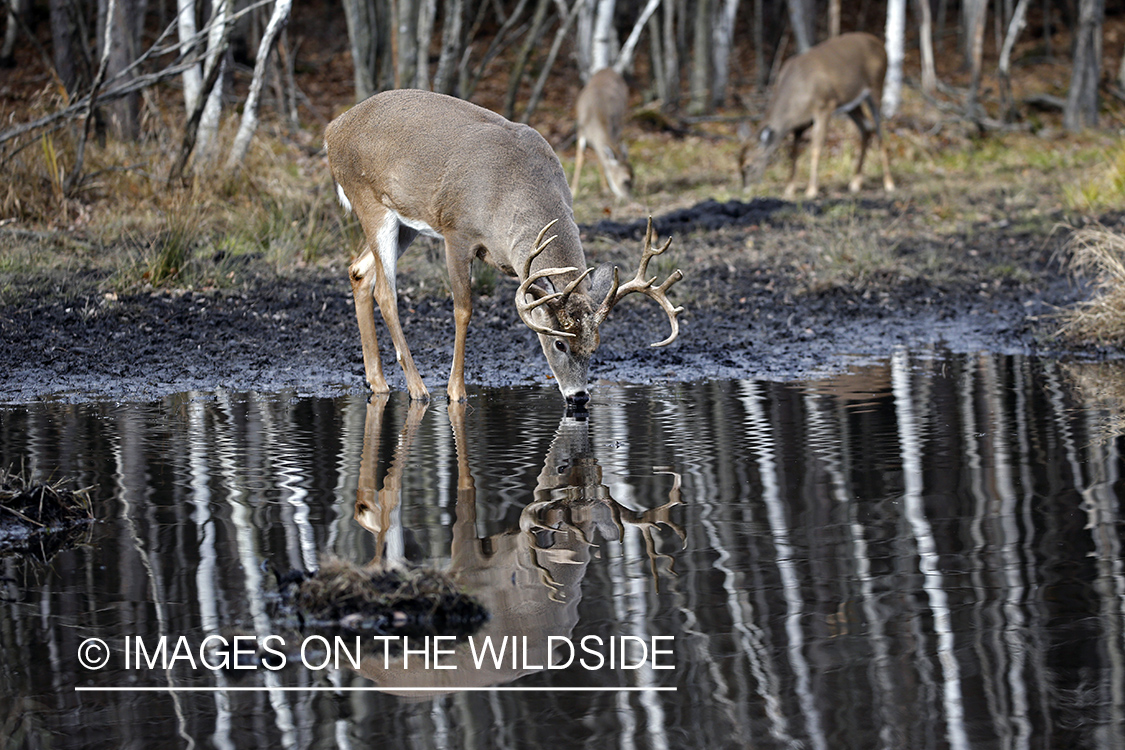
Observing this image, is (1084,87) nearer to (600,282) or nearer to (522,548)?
(600,282)

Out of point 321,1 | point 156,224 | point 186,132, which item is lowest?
point 156,224

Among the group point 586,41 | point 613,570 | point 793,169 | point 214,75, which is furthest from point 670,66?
point 613,570

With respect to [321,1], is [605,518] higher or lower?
lower

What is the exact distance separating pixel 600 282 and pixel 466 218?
1.02m

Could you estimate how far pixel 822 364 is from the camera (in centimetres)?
928

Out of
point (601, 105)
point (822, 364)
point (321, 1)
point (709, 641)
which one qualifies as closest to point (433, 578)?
point (709, 641)

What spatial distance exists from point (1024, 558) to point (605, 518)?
1574mm

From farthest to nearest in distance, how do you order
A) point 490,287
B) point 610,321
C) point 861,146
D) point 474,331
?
1. point 861,146
2. point 490,287
3. point 610,321
4. point 474,331

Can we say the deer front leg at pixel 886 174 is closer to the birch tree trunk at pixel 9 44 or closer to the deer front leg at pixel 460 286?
the deer front leg at pixel 460 286

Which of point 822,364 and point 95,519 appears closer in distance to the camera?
point 95,519

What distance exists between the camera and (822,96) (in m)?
19.7

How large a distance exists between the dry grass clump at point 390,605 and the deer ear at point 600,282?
13.6ft

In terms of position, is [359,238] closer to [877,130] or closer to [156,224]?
[156,224]

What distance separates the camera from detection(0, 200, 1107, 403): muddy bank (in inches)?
353
